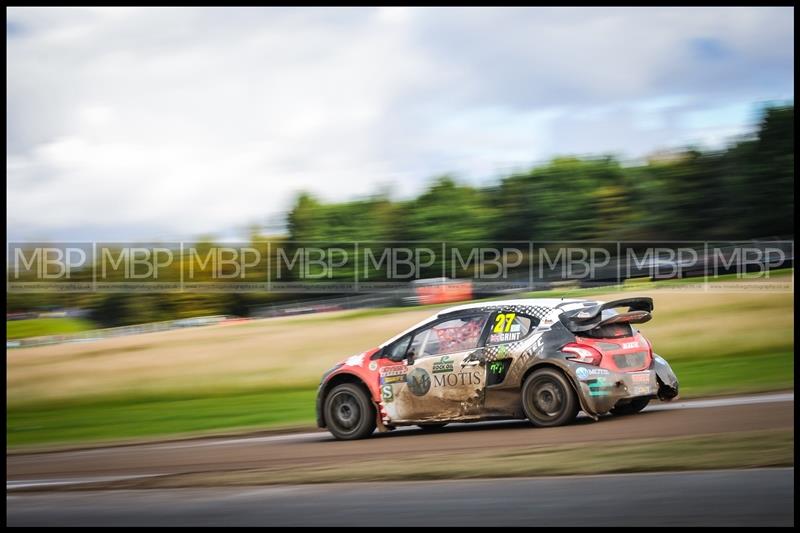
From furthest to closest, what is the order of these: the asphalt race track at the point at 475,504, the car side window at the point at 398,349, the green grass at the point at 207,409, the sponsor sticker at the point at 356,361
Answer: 1. the green grass at the point at 207,409
2. the sponsor sticker at the point at 356,361
3. the car side window at the point at 398,349
4. the asphalt race track at the point at 475,504

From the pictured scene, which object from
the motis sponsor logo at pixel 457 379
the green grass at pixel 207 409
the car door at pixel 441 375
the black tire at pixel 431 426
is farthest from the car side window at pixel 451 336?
the green grass at pixel 207 409

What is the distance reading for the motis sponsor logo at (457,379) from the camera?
10.4 meters

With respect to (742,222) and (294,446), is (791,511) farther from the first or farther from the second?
(742,222)

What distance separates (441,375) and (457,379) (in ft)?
0.65

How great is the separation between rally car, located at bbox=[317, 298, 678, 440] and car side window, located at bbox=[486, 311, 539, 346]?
1 centimetres

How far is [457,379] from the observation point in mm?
10469

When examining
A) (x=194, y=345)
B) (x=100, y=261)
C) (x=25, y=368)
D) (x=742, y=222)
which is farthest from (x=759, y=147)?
(x=25, y=368)

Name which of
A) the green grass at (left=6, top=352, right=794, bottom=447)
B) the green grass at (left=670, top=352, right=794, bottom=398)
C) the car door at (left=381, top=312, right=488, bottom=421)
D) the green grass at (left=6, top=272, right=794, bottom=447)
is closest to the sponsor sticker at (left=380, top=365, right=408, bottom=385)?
the car door at (left=381, top=312, right=488, bottom=421)

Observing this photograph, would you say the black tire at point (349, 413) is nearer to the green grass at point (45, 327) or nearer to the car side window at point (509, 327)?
the car side window at point (509, 327)

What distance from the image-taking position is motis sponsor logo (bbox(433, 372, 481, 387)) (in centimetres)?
1038

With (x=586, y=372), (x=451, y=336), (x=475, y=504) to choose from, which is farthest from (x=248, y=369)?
(x=475, y=504)

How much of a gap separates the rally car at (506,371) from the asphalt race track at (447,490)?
0.84 ft

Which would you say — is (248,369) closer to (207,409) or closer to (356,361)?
(207,409)

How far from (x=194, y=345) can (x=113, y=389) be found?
2445 mm
